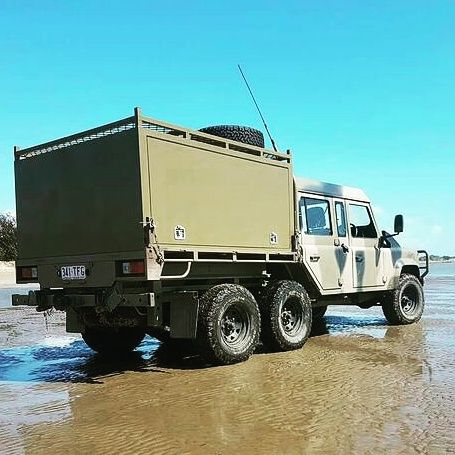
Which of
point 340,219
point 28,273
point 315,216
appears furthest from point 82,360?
point 340,219

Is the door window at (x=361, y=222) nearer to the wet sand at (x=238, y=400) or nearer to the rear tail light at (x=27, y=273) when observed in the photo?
the wet sand at (x=238, y=400)

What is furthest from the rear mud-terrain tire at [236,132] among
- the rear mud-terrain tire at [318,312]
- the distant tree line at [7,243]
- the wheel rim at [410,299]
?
the distant tree line at [7,243]

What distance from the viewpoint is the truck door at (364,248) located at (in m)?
10.2

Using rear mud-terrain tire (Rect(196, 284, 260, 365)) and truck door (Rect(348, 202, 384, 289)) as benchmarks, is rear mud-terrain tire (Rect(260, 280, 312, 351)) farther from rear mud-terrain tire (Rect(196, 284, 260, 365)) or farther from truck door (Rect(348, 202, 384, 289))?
truck door (Rect(348, 202, 384, 289))

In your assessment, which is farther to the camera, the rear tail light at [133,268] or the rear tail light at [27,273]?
the rear tail light at [27,273]

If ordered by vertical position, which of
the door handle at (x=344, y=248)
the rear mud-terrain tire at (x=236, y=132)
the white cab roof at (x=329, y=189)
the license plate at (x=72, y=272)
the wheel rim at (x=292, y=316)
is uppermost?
the rear mud-terrain tire at (x=236, y=132)

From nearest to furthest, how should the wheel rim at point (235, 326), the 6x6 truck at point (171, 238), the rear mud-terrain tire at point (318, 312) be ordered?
the 6x6 truck at point (171, 238), the wheel rim at point (235, 326), the rear mud-terrain tire at point (318, 312)

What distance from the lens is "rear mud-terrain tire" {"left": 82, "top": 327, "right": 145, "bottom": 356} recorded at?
838 cm

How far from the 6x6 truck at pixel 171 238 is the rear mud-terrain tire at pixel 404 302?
2236 mm

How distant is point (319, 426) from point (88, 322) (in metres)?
4.19

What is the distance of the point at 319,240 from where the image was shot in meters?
9.34

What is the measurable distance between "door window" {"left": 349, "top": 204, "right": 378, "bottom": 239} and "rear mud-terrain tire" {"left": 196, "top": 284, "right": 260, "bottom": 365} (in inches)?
131

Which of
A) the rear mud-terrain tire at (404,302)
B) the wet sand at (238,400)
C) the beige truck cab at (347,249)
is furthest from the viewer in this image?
the rear mud-terrain tire at (404,302)

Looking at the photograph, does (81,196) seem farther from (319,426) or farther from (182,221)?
(319,426)
